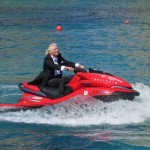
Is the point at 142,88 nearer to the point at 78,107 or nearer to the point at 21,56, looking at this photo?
the point at 78,107

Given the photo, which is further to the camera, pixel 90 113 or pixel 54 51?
pixel 54 51

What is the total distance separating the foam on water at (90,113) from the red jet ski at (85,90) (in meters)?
0.13

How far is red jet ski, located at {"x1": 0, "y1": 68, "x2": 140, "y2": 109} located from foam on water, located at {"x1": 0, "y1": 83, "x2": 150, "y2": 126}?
5.0 inches

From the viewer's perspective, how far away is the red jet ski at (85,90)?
10.3 meters

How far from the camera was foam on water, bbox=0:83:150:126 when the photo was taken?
33.8ft

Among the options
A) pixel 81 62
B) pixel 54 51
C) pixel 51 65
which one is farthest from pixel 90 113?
pixel 81 62

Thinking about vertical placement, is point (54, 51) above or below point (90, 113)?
above

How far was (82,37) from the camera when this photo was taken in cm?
2741

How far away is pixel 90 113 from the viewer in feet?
34.2

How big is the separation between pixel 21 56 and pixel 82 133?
483 inches

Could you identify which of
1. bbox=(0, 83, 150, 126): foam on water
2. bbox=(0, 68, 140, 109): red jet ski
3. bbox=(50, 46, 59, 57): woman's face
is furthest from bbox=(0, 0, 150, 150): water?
bbox=(50, 46, 59, 57): woman's face

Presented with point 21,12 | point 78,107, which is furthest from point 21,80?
point 21,12

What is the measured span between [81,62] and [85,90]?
9.35 meters

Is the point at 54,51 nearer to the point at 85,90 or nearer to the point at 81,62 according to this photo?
the point at 85,90
